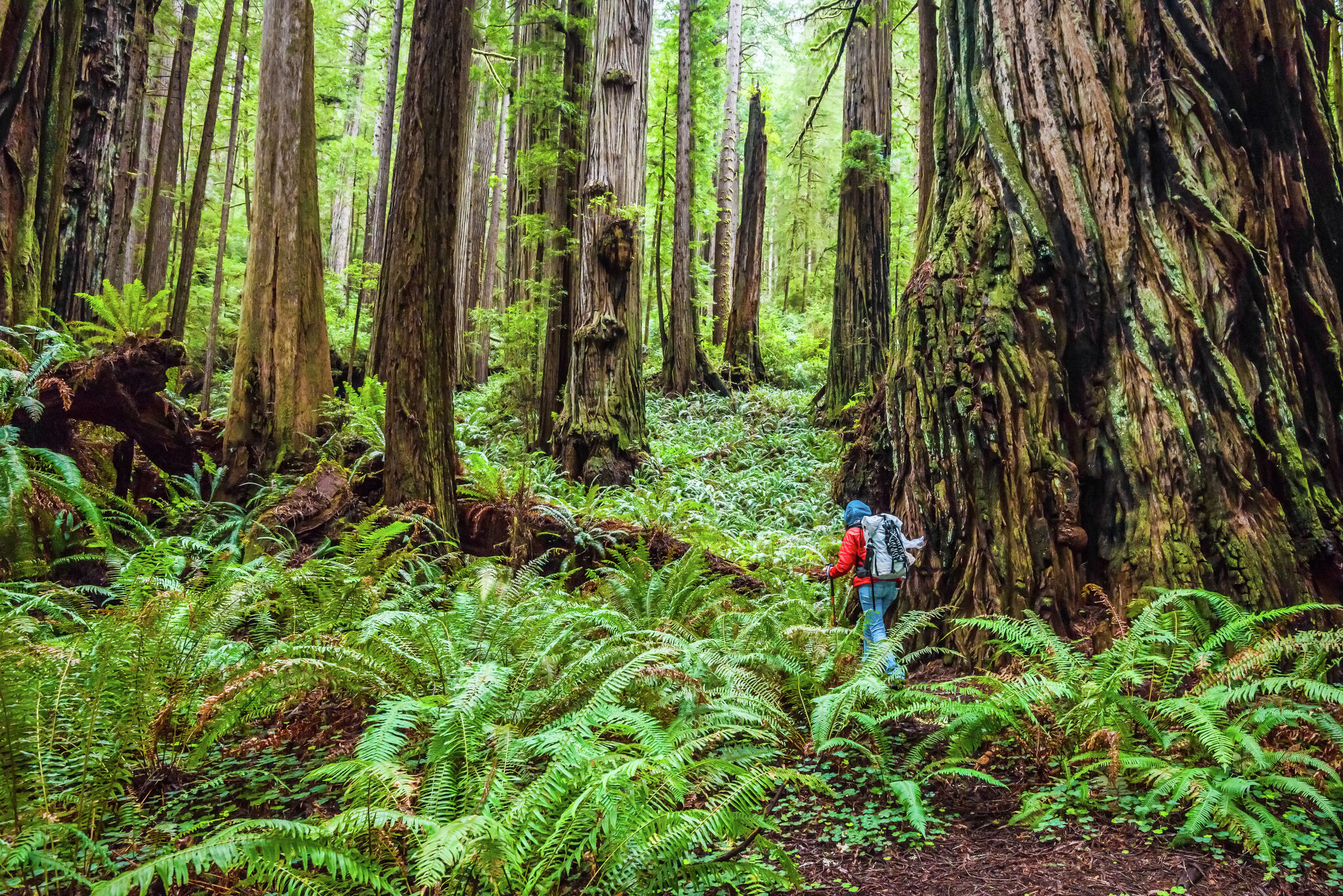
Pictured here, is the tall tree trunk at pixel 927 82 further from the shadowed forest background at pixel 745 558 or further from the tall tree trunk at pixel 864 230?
the tall tree trunk at pixel 864 230

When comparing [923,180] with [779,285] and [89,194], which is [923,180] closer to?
[89,194]

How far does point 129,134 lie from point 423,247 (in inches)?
320

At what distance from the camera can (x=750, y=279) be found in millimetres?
14789

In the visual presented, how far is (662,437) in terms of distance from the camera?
10797 mm

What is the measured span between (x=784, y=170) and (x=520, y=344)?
80.7ft

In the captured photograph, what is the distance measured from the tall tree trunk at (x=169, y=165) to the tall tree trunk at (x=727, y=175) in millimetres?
10877

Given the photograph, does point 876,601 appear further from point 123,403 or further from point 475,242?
point 475,242

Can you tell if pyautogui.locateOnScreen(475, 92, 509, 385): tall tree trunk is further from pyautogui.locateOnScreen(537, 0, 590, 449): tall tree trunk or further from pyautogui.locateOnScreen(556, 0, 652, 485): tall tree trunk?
pyautogui.locateOnScreen(556, 0, 652, 485): tall tree trunk

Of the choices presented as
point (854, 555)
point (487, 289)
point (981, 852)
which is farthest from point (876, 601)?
point (487, 289)

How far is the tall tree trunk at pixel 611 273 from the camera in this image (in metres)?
8.46

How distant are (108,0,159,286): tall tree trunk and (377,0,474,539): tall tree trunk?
3562mm

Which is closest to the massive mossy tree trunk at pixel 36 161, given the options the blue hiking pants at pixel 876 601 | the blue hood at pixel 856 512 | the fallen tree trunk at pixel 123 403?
the fallen tree trunk at pixel 123 403

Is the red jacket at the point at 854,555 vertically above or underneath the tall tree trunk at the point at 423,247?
underneath

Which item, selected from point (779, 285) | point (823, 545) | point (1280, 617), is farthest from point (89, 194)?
point (779, 285)
